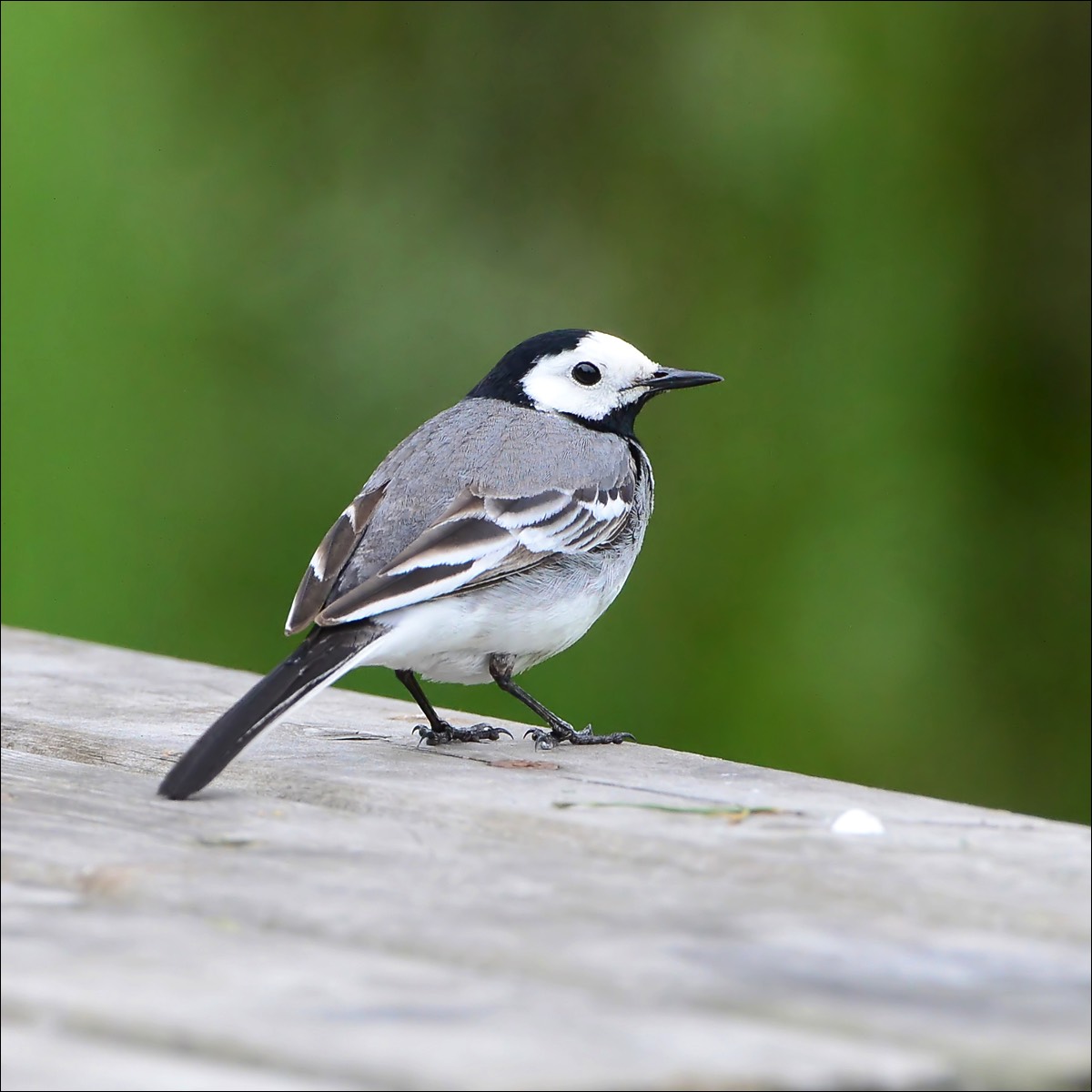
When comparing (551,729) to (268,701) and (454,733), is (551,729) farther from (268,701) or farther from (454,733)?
(268,701)

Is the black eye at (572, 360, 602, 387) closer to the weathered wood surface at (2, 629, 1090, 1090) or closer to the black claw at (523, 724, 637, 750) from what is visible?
the black claw at (523, 724, 637, 750)

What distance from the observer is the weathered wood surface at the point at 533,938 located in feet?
3.49

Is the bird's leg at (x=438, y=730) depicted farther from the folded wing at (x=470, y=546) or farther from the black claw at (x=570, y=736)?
the folded wing at (x=470, y=546)

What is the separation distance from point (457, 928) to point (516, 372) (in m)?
2.77

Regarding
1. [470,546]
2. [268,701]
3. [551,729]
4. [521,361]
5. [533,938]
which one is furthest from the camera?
[521,361]

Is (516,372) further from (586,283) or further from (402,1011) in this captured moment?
(402,1011)

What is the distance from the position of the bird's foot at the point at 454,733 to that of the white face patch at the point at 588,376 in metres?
0.96

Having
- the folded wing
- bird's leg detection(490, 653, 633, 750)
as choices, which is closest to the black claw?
bird's leg detection(490, 653, 633, 750)

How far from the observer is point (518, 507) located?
3.23 meters

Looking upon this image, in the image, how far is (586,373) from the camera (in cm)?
401

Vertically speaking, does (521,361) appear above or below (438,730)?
above

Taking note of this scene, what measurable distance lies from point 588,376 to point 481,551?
110cm

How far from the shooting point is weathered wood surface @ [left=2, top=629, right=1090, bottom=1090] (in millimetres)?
1062

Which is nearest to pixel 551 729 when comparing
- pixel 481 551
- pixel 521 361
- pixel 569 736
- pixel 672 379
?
pixel 569 736
